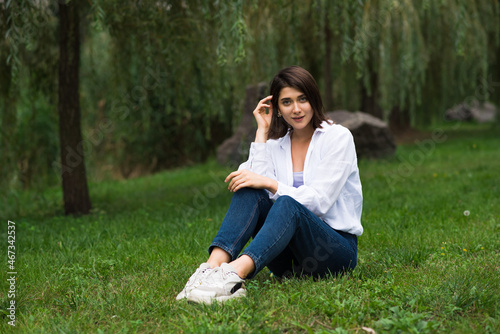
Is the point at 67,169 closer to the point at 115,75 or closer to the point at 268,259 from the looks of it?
the point at 115,75

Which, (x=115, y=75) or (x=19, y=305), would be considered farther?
(x=115, y=75)

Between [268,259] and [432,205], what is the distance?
8.54ft

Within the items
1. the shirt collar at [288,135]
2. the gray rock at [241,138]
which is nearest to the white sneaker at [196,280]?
the shirt collar at [288,135]

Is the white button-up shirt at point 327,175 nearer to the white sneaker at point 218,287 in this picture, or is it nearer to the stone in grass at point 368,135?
the white sneaker at point 218,287

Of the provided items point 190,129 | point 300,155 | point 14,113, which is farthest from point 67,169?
point 190,129

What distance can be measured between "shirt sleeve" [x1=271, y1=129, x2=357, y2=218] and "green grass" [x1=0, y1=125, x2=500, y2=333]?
1.38 feet

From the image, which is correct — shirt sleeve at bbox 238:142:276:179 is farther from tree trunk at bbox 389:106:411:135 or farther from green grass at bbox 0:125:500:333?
tree trunk at bbox 389:106:411:135

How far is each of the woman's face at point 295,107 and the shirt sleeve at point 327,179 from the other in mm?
176

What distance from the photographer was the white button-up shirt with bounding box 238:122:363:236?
2576 mm

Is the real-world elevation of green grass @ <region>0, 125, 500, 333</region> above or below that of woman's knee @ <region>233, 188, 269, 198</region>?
below

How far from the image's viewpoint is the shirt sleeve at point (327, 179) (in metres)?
2.56

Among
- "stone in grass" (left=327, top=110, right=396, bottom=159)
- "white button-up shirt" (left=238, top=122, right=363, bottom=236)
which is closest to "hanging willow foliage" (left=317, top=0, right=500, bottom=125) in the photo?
"stone in grass" (left=327, top=110, right=396, bottom=159)

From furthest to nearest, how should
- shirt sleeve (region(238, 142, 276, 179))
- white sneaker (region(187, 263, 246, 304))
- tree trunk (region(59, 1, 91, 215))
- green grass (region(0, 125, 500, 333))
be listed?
tree trunk (region(59, 1, 91, 215))
shirt sleeve (region(238, 142, 276, 179))
white sneaker (region(187, 263, 246, 304))
green grass (region(0, 125, 500, 333))

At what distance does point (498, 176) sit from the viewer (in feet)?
19.2
